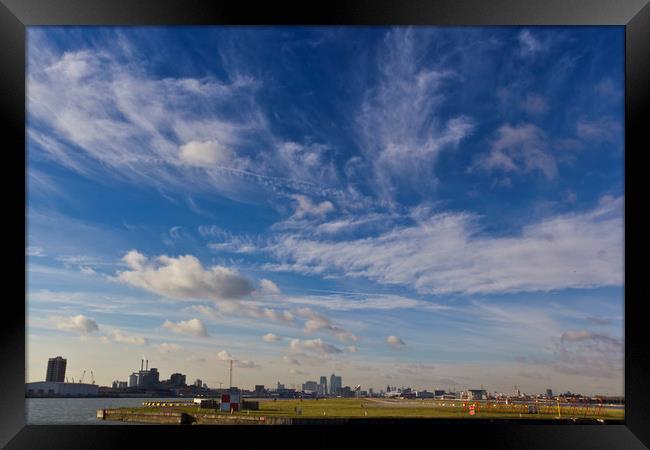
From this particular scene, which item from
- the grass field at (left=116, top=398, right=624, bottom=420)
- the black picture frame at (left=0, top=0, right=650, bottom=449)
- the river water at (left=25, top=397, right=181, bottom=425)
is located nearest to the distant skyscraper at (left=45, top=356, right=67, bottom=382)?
the river water at (left=25, top=397, right=181, bottom=425)

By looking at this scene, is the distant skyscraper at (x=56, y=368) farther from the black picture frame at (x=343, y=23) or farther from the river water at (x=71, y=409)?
the black picture frame at (x=343, y=23)

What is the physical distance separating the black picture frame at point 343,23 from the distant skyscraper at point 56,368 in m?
45.4

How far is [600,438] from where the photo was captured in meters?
3.07

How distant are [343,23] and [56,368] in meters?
47.2

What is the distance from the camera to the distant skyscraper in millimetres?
43016

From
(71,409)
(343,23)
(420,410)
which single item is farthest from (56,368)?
(343,23)

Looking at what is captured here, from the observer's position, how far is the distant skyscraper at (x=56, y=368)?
43.0 metres

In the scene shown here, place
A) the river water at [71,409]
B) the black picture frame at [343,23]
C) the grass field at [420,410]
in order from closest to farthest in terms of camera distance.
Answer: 1. the black picture frame at [343,23]
2. the grass field at [420,410]
3. the river water at [71,409]

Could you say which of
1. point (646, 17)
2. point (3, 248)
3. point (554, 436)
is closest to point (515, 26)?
point (646, 17)

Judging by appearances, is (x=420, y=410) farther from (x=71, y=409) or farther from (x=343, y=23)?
(x=71, y=409)

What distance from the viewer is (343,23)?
10.8 ft

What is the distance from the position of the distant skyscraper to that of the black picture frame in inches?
1788

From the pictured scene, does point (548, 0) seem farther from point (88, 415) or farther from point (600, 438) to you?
point (88, 415)

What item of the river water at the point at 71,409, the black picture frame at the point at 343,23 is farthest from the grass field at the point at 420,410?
the black picture frame at the point at 343,23
